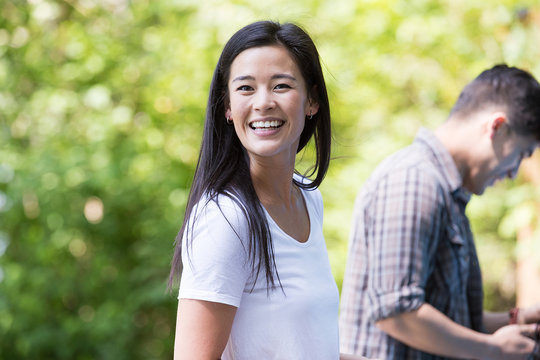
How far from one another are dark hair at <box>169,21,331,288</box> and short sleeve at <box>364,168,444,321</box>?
599 millimetres

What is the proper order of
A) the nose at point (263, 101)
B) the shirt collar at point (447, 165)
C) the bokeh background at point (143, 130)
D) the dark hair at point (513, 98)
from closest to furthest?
the nose at point (263, 101), the shirt collar at point (447, 165), the dark hair at point (513, 98), the bokeh background at point (143, 130)

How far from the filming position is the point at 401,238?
1.88 metres

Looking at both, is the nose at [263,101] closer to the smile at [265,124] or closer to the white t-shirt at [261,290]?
the smile at [265,124]

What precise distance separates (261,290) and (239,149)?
0.31 meters

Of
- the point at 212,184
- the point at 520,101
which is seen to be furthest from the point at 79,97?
the point at 212,184

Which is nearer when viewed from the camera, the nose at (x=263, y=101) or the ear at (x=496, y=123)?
the nose at (x=263, y=101)

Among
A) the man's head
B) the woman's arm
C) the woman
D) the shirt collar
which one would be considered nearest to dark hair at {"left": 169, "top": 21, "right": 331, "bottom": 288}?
the woman

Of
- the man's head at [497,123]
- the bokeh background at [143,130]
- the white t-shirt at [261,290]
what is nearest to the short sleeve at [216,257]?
A: the white t-shirt at [261,290]

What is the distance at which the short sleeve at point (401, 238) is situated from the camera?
73.2 inches

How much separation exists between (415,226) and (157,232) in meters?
2.74

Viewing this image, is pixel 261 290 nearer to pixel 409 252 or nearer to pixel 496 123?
pixel 409 252

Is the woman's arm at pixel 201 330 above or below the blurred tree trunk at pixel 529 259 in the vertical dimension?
below

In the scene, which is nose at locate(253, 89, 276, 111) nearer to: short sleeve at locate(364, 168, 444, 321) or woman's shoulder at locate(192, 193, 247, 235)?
woman's shoulder at locate(192, 193, 247, 235)

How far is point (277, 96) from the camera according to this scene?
50.6 inches
